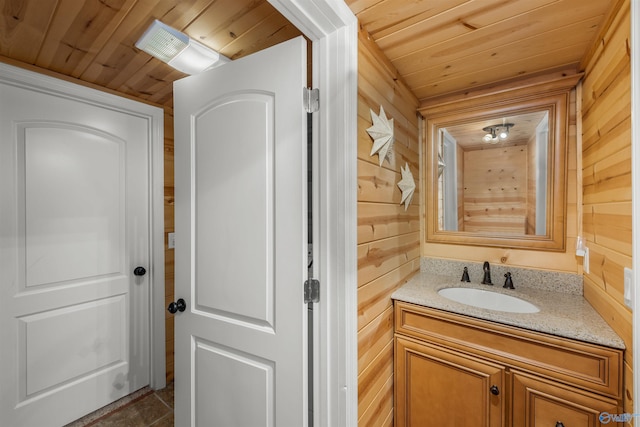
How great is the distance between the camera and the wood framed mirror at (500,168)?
1546 millimetres

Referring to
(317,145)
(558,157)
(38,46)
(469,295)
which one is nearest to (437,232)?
(469,295)

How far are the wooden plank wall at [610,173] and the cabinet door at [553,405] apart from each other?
0.30ft

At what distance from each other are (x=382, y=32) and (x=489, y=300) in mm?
1521

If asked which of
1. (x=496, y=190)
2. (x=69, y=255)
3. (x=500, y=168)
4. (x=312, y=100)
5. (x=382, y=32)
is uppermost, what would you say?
(x=382, y=32)

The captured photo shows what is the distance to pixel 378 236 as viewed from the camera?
1.33 meters

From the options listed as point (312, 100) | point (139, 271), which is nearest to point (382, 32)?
point (312, 100)

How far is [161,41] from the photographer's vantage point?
1317mm

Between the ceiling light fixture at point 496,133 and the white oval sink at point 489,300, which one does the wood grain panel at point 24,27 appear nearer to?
the ceiling light fixture at point 496,133

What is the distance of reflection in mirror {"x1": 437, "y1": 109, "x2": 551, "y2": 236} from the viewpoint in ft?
5.29

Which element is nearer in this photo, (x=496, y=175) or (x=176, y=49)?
(x=176, y=49)

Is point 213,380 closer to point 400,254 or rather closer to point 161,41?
point 400,254

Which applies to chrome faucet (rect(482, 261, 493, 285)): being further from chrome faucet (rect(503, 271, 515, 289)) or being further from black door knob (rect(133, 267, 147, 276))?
black door knob (rect(133, 267, 147, 276))

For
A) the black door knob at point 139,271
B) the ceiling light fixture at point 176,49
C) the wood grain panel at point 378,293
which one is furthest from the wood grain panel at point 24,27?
the wood grain panel at point 378,293

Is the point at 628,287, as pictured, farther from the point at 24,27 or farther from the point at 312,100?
the point at 24,27
